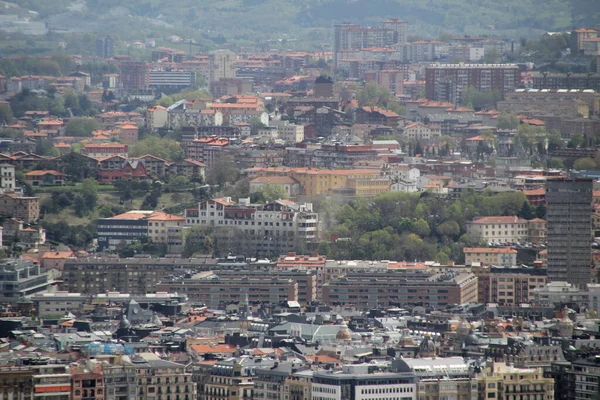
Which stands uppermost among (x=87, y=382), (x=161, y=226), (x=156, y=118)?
(x=87, y=382)

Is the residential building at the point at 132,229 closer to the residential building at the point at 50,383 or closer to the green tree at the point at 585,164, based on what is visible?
the green tree at the point at 585,164

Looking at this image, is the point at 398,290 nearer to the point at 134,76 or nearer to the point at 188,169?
the point at 188,169

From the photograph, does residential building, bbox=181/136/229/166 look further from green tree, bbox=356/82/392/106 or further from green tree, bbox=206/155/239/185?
green tree, bbox=356/82/392/106

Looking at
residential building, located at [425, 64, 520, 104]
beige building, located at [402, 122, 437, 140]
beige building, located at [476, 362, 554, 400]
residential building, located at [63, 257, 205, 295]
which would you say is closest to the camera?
beige building, located at [476, 362, 554, 400]

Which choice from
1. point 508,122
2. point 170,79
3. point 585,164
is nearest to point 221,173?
point 585,164

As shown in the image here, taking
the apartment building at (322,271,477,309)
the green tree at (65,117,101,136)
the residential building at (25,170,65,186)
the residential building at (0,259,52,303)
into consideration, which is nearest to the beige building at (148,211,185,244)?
the residential building at (0,259,52,303)

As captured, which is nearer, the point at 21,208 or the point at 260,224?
the point at 260,224
